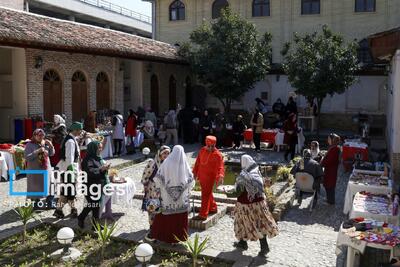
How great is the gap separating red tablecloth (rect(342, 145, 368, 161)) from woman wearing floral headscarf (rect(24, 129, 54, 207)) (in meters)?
8.38

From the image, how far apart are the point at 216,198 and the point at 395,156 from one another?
470cm

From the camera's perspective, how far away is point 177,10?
28656 millimetres

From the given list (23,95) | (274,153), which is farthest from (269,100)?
(23,95)

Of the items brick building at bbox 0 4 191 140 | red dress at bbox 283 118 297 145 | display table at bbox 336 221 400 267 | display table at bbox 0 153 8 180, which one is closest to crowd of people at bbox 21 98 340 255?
display table at bbox 336 221 400 267

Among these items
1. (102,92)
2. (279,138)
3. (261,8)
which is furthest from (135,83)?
(261,8)

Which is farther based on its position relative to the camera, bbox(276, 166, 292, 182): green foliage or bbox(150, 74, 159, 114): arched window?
bbox(150, 74, 159, 114): arched window

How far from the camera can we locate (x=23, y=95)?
1531 centimetres

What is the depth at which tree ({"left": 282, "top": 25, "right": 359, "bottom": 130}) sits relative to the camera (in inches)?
738

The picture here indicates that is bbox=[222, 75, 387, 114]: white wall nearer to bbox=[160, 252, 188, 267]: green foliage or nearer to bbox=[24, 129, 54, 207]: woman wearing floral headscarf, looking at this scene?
bbox=[24, 129, 54, 207]: woman wearing floral headscarf

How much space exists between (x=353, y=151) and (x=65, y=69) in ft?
33.2

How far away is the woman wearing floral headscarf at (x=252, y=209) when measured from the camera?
664 centimetres

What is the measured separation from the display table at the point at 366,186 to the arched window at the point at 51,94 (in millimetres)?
10967

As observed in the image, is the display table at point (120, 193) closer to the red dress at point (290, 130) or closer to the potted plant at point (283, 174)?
the potted plant at point (283, 174)

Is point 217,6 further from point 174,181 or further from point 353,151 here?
point 174,181
